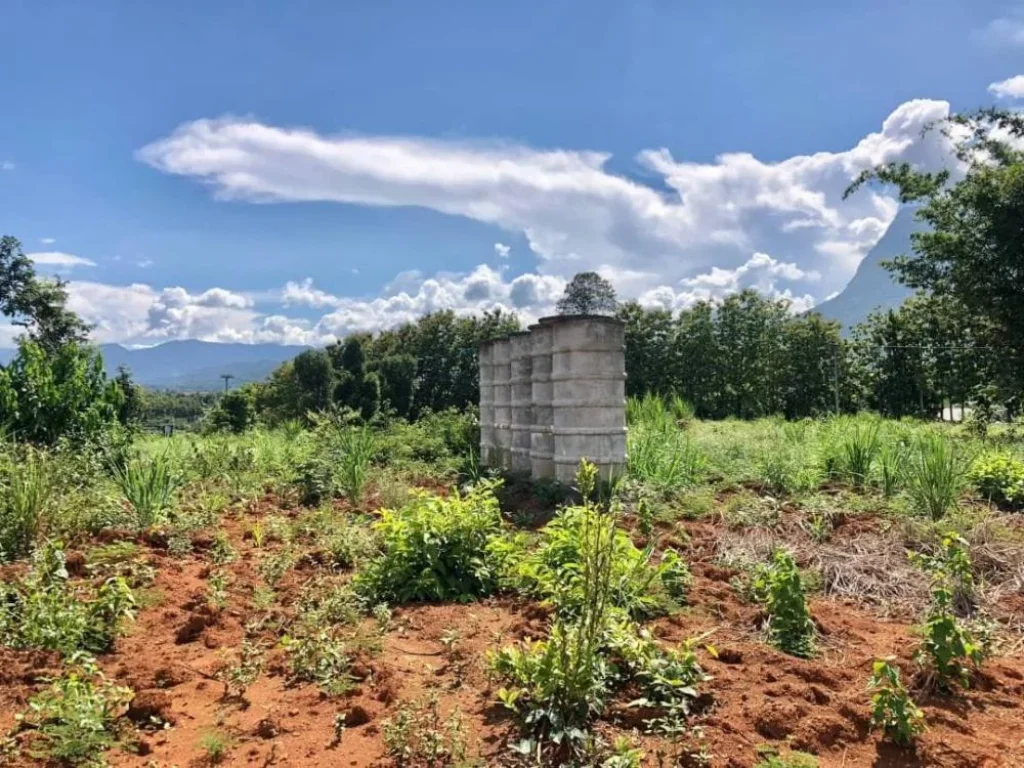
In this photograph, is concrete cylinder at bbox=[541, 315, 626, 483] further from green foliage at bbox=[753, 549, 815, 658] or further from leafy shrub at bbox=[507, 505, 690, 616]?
green foliage at bbox=[753, 549, 815, 658]

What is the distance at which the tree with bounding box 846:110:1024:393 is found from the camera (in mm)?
12500

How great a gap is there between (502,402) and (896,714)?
691 cm

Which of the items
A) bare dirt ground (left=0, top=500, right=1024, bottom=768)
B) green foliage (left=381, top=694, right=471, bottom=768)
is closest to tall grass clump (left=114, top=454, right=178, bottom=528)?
bare dirt ground (left=0, top=500, right=1024, bottom=768)

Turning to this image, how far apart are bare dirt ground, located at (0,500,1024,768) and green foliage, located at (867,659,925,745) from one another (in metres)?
0.05

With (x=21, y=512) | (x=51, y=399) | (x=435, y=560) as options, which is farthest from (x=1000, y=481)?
(x=51, y=399)

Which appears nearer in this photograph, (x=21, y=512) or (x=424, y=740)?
(x=424, y=740)

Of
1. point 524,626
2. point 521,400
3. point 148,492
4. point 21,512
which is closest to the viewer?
point 524,626

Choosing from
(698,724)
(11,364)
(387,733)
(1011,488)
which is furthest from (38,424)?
(1011,488)

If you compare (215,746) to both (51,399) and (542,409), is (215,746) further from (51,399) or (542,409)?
(51,399)

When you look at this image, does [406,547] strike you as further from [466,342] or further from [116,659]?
[466,342]

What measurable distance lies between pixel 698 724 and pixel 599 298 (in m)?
22.7

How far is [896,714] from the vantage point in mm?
2324

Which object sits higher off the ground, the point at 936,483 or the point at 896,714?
the point at 936,483

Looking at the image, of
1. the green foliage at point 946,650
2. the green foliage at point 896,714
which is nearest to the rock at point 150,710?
the green foliage at point 896,714
